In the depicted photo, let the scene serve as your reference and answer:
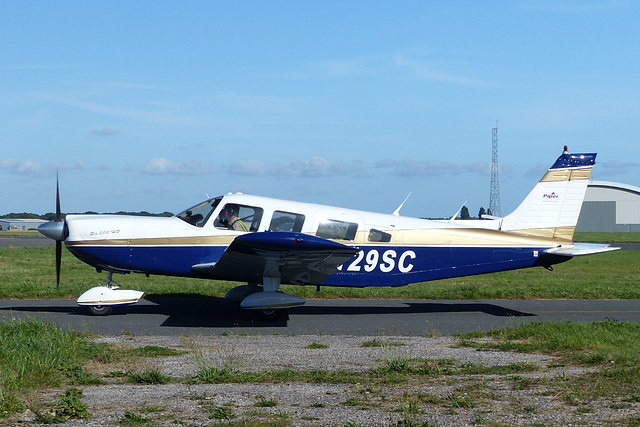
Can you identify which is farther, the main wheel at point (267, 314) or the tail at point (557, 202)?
the tail at point (557, 202)

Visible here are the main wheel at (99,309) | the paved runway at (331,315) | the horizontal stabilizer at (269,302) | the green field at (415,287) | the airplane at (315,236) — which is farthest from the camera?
the green field at (415,287)

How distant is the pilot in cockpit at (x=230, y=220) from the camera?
12305 mm

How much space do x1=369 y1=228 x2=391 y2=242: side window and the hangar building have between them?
253ft

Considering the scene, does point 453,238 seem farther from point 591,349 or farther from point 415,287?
point 415,287

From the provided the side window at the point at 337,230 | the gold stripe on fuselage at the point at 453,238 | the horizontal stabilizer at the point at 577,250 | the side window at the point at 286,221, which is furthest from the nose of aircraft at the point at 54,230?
the horizontal stabilizer at the point at 577,250

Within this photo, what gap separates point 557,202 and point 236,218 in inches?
258

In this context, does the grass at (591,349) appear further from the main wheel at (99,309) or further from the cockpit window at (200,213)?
the main wheel at (99,309)

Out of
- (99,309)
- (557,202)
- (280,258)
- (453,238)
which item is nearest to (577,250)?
(557,202)

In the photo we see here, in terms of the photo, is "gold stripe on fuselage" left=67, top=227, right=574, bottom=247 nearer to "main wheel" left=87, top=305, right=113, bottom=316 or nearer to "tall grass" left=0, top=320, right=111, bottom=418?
"main wheel" left=87, top=305, right=113, bottom=316

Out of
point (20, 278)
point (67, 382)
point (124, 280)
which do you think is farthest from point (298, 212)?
point (20, 278)

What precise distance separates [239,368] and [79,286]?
1041 centimetres

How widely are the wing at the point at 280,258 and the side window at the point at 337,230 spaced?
705 mm

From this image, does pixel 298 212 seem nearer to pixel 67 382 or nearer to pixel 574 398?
pixel 67 382

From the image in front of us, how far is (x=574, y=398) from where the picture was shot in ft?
18.6
